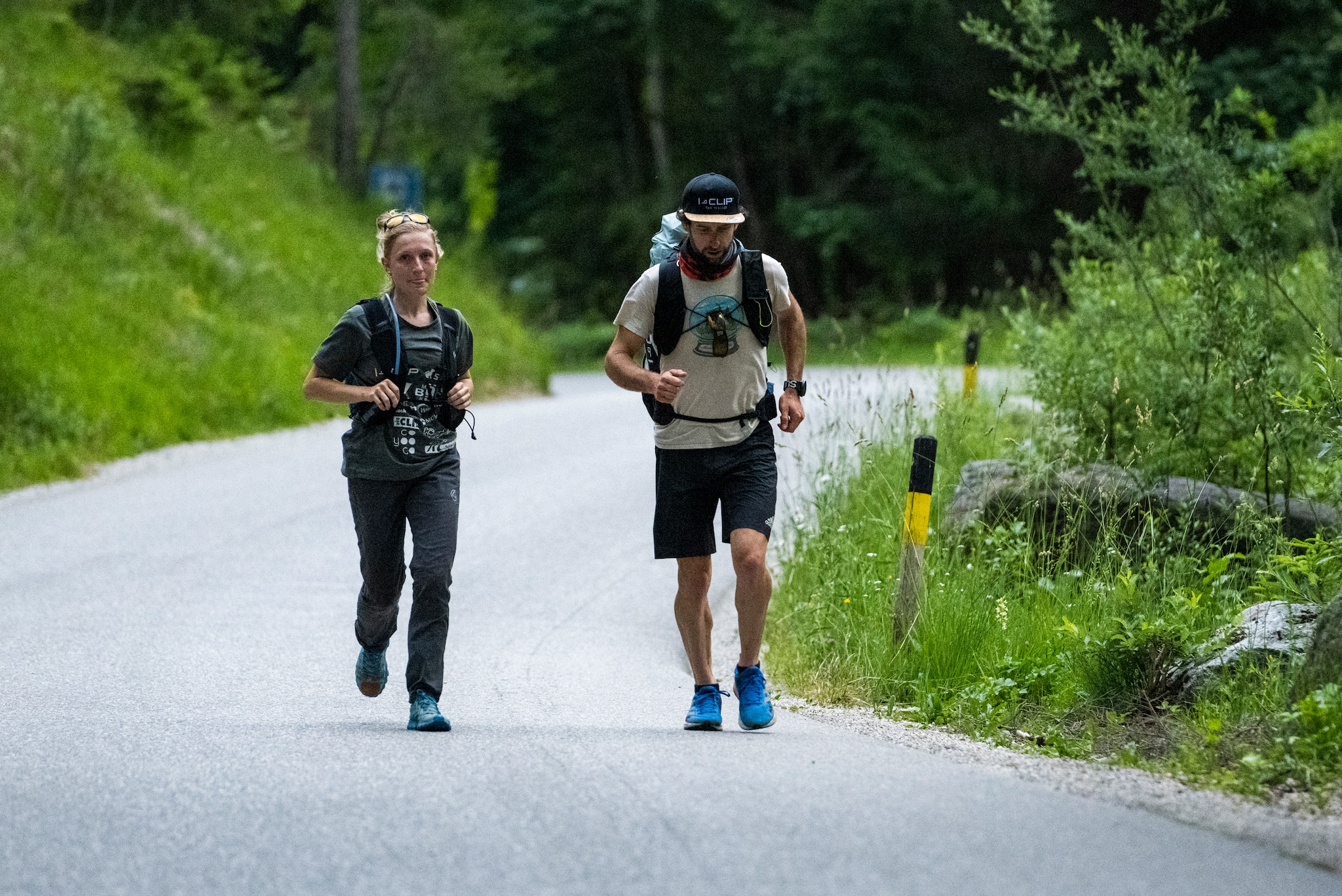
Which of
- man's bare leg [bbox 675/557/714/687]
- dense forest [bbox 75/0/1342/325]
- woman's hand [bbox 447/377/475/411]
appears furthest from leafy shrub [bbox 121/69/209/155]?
man's bare leg [bbox 675/557/714/687]

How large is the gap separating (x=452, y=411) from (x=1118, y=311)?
6.68 metres

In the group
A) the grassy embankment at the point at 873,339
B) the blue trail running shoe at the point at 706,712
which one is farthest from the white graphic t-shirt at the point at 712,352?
the grassy embankment at the point at 873,339

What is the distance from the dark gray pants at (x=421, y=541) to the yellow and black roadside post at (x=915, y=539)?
2229 millimetres

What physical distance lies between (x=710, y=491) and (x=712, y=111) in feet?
139

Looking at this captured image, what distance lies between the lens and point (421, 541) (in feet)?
22.5

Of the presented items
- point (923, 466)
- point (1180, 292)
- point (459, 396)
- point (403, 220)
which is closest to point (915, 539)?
point (923, 466)

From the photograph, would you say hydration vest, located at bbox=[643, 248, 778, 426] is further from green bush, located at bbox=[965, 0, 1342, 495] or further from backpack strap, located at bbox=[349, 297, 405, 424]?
green bush, located at bbox=[965, 0, 1342, 495]

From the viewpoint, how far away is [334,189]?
3183 centimetres

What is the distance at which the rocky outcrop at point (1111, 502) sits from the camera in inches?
374

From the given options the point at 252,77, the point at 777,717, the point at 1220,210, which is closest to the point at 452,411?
the point at 777,717

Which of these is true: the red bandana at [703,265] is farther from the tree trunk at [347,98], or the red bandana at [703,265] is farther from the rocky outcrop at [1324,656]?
the tree trunk at [347,98]

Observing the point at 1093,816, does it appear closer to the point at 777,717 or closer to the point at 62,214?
the point at 777,717

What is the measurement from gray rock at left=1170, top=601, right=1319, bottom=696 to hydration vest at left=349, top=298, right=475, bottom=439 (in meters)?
3.05

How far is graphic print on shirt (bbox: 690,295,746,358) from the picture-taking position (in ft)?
22.0
